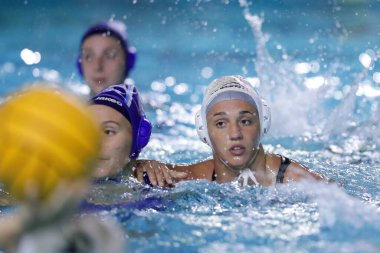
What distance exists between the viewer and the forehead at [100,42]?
16.2 feet

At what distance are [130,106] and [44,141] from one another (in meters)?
2.09

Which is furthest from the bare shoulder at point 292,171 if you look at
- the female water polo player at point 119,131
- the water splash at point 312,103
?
the water splash at point 312,103

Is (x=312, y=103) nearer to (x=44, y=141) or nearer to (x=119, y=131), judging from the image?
(x=119, y=131)

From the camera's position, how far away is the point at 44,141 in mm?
1365

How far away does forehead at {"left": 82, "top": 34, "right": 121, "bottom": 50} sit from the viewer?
4949 millimetres

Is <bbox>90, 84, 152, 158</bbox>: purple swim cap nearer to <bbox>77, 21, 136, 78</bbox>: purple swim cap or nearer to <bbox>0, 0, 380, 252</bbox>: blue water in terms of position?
<bbox>0, 0, 380, 252</bbox>: blue water

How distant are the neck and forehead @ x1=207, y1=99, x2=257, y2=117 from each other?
0.26m

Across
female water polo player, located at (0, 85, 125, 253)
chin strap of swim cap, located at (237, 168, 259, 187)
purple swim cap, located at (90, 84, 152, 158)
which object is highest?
purple swim cap, located at (90, 84, 152, 158)

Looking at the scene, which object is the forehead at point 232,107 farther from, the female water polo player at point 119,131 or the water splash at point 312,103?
the water splash at point 312,103

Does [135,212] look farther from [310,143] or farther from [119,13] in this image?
[119,13]

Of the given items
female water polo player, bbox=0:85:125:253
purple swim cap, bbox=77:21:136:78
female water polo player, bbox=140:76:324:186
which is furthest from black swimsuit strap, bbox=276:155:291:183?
female water polo player, bbox=0:85:125:253

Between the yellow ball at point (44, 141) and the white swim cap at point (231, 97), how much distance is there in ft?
7.06

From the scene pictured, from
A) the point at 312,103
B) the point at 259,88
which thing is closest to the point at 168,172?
the point at 312,103

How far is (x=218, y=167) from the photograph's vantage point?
12.1 ft
